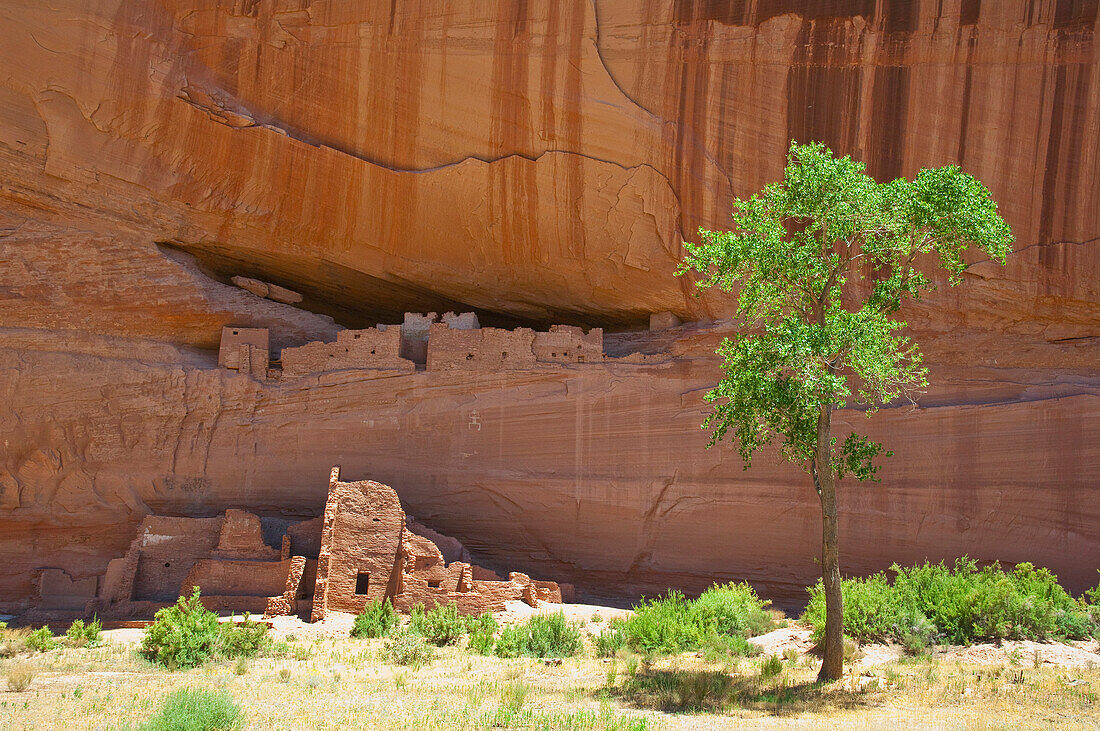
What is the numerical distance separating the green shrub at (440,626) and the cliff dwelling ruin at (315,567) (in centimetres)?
74

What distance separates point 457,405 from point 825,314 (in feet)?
25.3

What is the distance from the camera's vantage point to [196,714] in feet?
27.7

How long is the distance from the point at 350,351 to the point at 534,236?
3.58 metres

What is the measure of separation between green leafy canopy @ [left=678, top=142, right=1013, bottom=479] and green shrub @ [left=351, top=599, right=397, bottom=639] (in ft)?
18.0

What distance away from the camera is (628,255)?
17562 millimetres

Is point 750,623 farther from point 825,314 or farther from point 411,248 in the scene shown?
point 411,248

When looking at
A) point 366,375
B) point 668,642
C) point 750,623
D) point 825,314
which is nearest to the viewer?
point 825,314

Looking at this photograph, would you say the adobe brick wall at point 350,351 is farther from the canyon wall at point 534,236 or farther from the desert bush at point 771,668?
the desert bush at point 771,668

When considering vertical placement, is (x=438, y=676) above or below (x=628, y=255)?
below

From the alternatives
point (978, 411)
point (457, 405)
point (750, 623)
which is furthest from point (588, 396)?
point (978, 411)

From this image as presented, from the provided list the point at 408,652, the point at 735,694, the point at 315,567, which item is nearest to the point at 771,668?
the point at 735,694

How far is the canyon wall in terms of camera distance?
16.3 m

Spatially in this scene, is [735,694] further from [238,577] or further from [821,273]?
[238,577]

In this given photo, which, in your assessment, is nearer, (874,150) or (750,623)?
(750,623)
